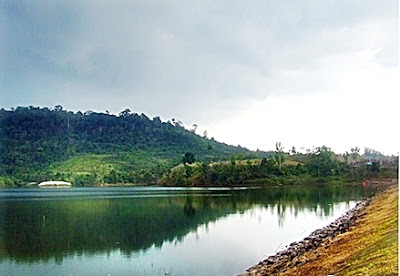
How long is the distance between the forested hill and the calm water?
173 feet

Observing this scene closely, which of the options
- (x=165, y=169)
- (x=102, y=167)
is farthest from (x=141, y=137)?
(x=165, y=169)

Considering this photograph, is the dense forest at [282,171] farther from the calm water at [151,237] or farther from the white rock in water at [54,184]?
the calm water at [151,237]

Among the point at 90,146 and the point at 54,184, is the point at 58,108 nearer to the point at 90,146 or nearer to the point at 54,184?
the point at 90,146

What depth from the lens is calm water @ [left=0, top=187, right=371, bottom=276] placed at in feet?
46.5

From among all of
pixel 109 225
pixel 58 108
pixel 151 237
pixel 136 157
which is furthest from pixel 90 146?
pixel 151 237

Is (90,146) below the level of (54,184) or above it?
above

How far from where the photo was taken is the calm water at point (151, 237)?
46.5 ft

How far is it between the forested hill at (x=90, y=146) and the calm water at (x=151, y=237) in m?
52.8

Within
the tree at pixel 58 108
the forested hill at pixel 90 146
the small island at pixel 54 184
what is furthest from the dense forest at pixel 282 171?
the tree at pixel 58 108

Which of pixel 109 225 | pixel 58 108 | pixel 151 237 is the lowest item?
pixel 151 237

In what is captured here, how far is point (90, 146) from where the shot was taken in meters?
108

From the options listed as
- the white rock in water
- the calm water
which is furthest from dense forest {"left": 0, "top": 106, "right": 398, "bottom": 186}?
the calm water

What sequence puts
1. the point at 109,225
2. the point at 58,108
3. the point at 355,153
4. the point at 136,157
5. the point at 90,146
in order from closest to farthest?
the point at 109,225, the point at 355,153, the point at 136,157, the point at 90,146, the point at 58,108

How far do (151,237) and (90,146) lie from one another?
9151 cm
